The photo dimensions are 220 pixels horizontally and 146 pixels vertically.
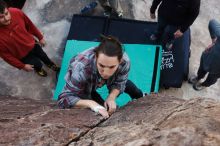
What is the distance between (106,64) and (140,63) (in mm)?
3032

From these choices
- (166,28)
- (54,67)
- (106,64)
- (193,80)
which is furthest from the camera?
(193,80)

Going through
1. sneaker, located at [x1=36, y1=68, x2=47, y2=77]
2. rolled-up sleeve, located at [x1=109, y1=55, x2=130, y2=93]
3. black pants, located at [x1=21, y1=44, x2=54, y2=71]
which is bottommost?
sneaker, located at [x1=36, y1=68, x2=47, y2=77]

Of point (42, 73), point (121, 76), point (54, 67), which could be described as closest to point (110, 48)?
point (121, 76)

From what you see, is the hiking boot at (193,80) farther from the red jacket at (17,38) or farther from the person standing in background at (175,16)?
the red jacket at (17,38)

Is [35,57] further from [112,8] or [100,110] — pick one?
[100,110]

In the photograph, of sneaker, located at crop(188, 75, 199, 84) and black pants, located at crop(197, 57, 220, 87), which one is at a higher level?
black pants, located at crop(197, 57, 220, 87)

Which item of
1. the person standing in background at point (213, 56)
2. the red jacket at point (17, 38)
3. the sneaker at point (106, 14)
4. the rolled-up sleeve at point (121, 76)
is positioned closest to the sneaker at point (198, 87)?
the person standing in background at point (213, 56)

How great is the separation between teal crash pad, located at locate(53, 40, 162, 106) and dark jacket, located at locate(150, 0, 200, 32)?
79 cm

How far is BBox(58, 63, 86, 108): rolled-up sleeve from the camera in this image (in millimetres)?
2994

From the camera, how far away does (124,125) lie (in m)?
2.88

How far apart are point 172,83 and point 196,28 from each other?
177cm

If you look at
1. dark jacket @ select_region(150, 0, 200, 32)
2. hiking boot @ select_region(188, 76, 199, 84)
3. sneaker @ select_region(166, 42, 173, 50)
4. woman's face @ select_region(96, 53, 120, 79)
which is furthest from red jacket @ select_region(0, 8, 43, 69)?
hiking boot @ select_region(188, 76, 199, 84)

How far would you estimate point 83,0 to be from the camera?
6.79 m

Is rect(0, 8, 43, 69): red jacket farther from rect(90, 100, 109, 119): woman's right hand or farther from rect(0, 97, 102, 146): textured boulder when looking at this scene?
rect(90, 100, 109, 119): woman's right hand
